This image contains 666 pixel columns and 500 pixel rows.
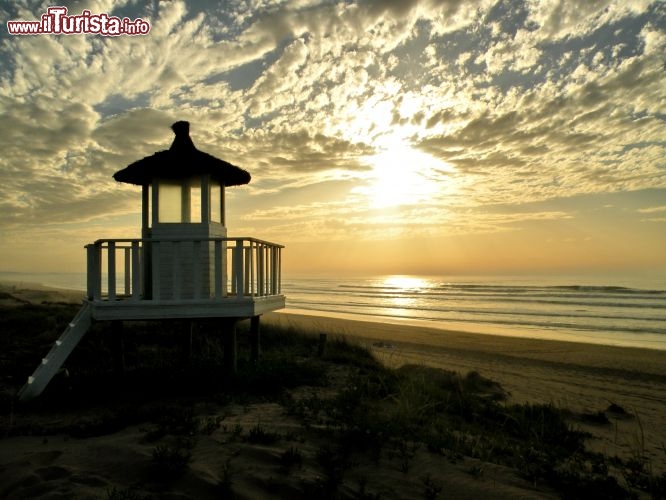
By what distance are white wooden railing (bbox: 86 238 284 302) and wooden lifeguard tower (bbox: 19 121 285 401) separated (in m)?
0.02

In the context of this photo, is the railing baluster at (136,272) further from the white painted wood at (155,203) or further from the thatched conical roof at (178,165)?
the thatched conical roof at (178,165)

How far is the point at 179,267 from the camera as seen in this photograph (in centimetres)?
840

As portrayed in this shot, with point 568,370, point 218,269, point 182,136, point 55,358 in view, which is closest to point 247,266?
point 218,269

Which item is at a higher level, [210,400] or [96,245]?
[96,245]

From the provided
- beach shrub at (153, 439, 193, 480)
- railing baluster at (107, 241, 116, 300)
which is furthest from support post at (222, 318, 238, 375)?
beach shrub at (153, 439, 193, 480)

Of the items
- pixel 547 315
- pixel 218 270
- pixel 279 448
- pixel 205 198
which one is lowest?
pixel 547 315

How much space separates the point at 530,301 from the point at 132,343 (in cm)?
3853

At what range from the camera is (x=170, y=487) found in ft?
14.1

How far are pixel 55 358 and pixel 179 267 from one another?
2486mm

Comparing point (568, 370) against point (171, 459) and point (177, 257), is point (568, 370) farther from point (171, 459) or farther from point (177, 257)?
point (171, 459)

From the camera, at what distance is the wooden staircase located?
7.61 metres

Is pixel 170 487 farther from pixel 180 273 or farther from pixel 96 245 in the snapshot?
pixel 96 245

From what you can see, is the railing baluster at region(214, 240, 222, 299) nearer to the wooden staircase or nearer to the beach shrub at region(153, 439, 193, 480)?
the wooden staircase

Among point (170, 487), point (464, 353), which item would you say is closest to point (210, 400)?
point (170, 487)
